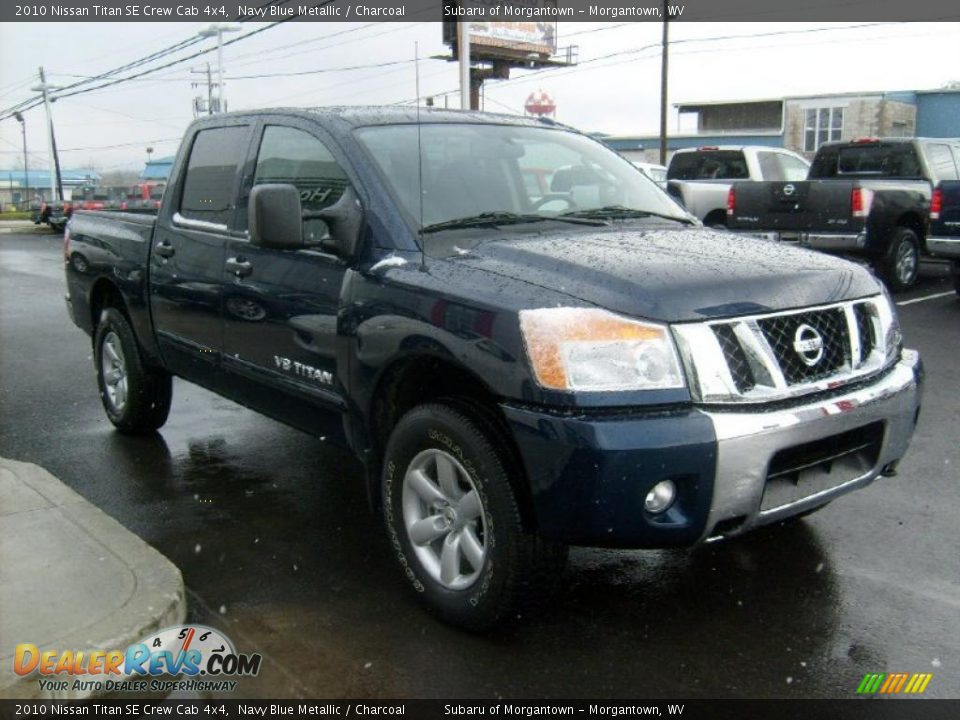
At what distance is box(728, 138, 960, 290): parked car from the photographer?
11609mm

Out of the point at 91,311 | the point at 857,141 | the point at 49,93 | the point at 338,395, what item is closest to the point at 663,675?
the point at 338,395

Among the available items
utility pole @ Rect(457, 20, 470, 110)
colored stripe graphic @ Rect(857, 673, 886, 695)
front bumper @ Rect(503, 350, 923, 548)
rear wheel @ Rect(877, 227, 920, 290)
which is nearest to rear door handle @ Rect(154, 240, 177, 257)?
front bumper @ Rect(503, 350, 923, 548)

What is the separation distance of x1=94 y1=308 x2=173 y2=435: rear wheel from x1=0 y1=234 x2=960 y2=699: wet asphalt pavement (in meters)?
0.21

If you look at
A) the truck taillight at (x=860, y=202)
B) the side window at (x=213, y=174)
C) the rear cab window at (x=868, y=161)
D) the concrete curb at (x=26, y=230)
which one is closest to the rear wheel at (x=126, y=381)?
the side window at (x=213, y=174)

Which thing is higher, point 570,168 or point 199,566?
point 570,168

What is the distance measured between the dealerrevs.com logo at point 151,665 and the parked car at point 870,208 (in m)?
9.24

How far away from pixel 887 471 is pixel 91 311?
482 cm

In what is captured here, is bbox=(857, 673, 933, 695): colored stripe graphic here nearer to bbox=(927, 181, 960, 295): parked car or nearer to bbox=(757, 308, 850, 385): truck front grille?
bbox=(757, 308, 850, 385): truck front grille

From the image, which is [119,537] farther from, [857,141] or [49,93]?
[49,93]

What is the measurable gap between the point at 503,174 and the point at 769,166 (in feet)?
42.5

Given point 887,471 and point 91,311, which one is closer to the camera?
point 887,471

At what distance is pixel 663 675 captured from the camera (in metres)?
3.06

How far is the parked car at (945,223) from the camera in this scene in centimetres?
1081

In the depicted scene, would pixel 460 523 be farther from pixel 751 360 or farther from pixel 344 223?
pixel 344 223
